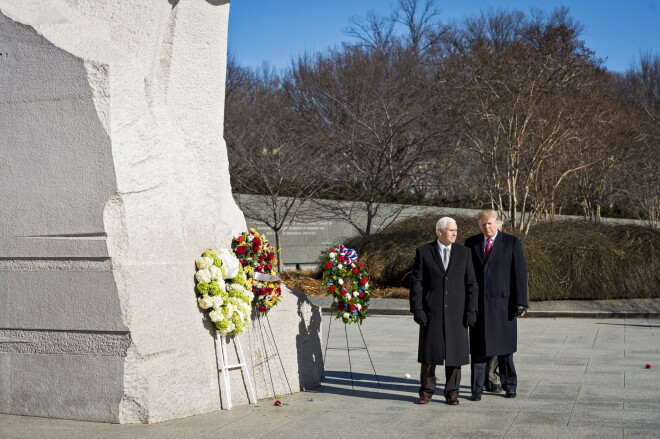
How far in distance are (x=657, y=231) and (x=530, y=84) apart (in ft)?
14.3

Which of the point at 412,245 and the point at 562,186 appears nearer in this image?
the point at 412,245

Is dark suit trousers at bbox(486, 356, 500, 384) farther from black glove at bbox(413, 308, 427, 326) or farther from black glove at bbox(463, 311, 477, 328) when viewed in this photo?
black glove at bbox(413, 308, 427, 326)

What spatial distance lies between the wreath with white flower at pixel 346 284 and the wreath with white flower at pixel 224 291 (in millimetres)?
978

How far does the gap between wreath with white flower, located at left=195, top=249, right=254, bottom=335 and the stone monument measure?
0.36ft

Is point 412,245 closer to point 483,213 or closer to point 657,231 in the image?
point 657,231

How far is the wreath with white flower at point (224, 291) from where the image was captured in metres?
7.15

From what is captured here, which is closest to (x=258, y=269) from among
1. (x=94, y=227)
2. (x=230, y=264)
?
(x=230, y=264)

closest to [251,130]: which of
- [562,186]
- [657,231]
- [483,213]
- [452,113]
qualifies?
[452,113]

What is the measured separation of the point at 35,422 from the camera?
641 cm

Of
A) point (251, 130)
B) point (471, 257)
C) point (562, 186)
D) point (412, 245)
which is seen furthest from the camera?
point (251, 130)

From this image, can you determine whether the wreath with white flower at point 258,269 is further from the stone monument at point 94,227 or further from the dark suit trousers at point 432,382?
the dark suit trousers at point 432,382

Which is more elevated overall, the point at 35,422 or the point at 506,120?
the point at 506,120

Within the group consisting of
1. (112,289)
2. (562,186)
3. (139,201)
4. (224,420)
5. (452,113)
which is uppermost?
(452,113)

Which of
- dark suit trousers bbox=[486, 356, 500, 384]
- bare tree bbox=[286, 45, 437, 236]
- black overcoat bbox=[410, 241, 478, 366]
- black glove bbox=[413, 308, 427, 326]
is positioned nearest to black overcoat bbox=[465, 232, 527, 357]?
black overcoat bbox=[410, 241, 478, 366]
